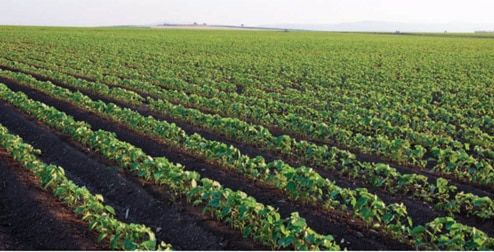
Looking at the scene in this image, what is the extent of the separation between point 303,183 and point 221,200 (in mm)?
1433

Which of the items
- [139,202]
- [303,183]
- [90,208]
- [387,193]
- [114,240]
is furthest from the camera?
[387,193]

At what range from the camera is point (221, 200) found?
759 cm

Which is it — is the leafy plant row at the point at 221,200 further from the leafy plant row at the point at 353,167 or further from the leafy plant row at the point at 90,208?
the leafy plant row at the point at 353,167

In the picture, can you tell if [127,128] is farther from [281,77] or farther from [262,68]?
[262,68]

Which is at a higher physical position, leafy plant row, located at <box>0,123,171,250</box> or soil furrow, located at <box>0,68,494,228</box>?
leafy plant row, located at <box>0,123,171,250</box>

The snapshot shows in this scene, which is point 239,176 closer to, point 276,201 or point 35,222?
point 276,201

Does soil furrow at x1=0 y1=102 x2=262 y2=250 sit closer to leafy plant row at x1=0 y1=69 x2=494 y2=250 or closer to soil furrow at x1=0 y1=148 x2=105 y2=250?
soil furrow at x1=0 y1=148 x2=105 y2=250

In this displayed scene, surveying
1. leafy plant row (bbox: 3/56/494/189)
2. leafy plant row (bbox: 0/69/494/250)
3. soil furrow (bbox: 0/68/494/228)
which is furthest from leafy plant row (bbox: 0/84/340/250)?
leafy plant row (bbox: 3/56/494/189)

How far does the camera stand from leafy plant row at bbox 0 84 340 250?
633 centimetres

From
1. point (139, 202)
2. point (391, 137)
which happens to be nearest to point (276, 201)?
point (139, 202)

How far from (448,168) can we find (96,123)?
29.8 ft

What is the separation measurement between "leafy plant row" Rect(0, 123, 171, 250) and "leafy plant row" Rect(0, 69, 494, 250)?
252cm

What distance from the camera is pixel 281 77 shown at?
26.3 m

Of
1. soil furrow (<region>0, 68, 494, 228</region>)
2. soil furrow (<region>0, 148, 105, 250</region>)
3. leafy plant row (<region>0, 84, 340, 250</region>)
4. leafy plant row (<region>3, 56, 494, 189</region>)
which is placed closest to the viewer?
leafy plant row (<region>0, 84, 340, 250</region>)
